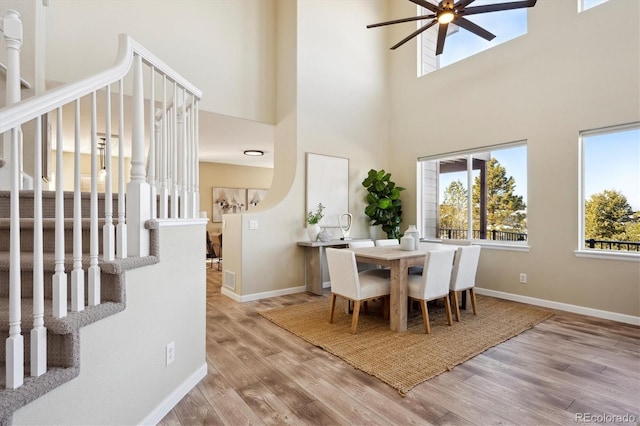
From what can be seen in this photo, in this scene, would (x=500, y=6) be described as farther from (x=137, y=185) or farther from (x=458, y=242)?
(x=137, y=185)

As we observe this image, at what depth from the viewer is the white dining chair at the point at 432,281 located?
3.12 m

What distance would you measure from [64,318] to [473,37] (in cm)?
588

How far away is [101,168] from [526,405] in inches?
312

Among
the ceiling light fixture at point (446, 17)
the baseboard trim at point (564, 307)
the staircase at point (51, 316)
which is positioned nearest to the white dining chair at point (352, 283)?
the staircase at point (51, 316)

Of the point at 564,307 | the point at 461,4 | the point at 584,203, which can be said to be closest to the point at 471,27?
the point at 461,4

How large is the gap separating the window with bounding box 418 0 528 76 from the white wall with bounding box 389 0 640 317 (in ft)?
0.59

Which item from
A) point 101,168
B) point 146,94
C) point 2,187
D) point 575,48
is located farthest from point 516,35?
point 101,168

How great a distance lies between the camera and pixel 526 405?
6.48ft

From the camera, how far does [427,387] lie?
2166 millimetres

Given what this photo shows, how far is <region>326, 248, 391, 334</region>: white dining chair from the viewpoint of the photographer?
311cm

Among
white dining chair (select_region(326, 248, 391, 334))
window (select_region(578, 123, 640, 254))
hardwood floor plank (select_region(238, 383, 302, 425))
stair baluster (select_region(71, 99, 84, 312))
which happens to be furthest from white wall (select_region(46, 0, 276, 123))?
→ window (select_region(578, 123, 640, 254))

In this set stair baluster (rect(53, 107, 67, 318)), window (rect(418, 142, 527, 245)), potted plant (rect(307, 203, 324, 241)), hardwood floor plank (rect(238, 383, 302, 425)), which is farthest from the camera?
potted plant (rect(307, 203, 324, 241))

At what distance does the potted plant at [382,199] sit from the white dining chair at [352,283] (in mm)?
A: 2089

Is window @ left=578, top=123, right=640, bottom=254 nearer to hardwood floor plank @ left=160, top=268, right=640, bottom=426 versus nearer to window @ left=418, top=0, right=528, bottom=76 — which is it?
hardwood floor plank @ left=160, top=268, right=640, bottom=426
